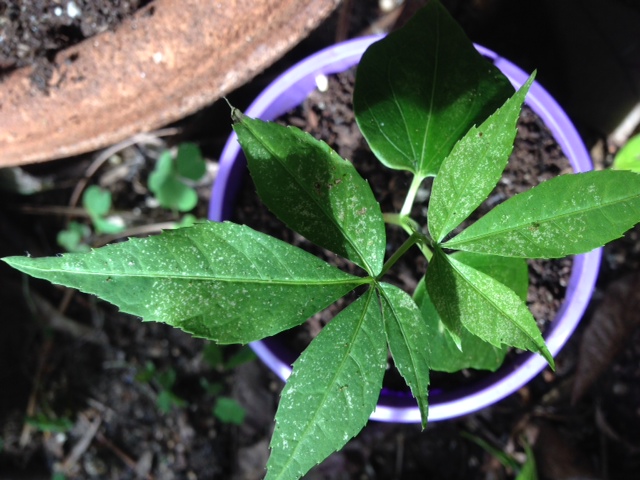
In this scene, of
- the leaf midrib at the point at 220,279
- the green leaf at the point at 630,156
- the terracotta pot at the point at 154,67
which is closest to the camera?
the leaf midrib at the point at 220,279

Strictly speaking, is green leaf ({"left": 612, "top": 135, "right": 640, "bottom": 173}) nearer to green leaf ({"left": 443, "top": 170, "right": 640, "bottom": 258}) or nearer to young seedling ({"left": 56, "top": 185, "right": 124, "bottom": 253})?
green leaf ({"left": 443, "top": 170, "right": 640, "bottom": 258})

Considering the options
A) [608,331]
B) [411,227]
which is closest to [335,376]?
[411,227]

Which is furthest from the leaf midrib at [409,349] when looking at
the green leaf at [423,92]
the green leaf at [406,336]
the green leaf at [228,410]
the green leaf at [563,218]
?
the green leaf at [228,410]

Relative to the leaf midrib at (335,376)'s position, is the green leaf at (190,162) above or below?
below

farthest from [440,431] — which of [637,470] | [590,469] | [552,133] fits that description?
[552,133]

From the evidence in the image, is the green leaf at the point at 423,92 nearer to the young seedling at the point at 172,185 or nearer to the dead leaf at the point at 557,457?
the young seedling at the point at 172,185

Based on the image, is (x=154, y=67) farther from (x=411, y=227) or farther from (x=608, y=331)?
(x=608, y=331)
